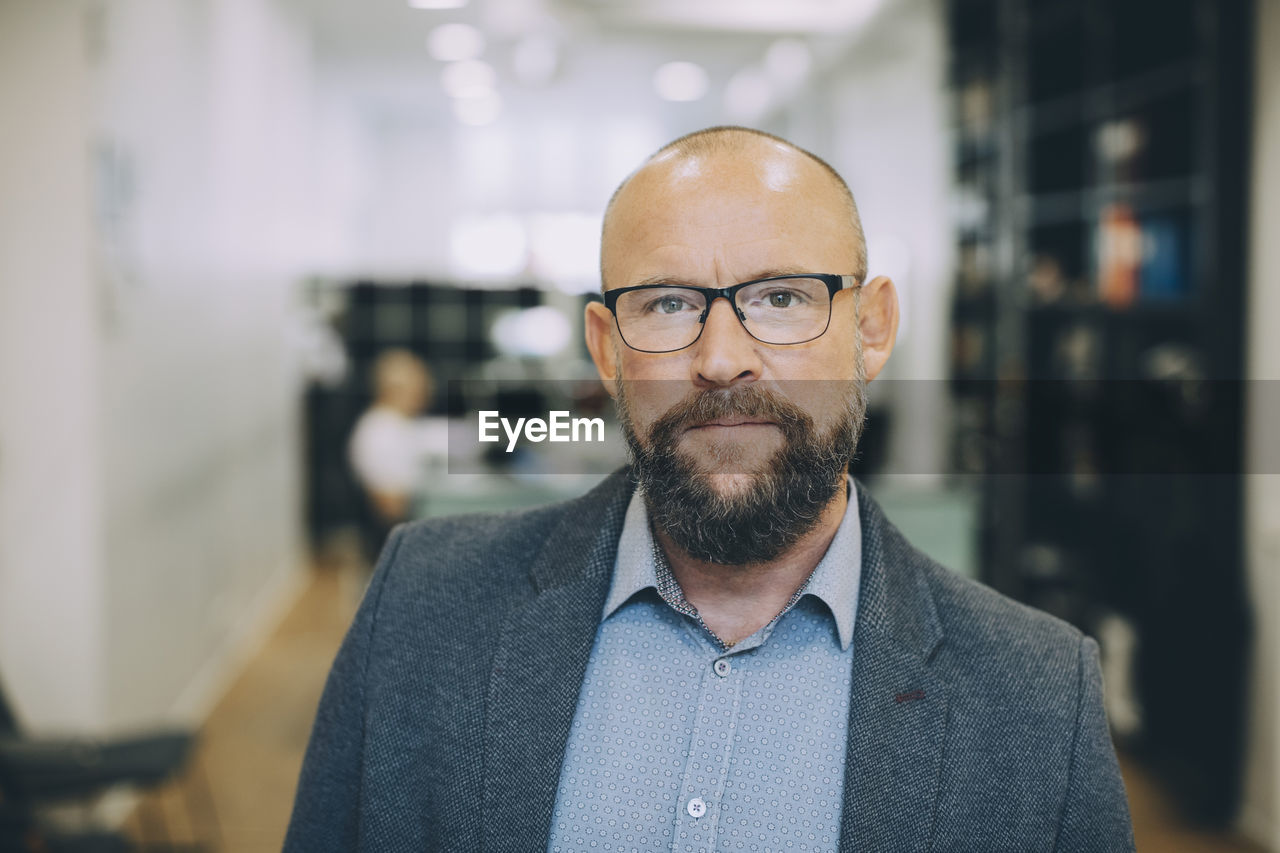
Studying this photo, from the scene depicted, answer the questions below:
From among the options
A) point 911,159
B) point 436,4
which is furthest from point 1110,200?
point 436,4

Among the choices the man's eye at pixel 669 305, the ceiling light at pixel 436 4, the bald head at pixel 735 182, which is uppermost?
the ceiling light at pixel 436 4

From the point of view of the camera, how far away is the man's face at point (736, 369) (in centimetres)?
90

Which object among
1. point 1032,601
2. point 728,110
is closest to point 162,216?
point 1032,601

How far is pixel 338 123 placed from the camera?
30.2ft

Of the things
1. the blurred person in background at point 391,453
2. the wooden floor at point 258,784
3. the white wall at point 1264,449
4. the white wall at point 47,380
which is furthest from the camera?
the blurred person in background at point 391,453

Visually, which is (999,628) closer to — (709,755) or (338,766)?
(709,755)

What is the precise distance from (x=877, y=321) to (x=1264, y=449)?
8.79 feet

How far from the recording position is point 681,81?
7.87 metres

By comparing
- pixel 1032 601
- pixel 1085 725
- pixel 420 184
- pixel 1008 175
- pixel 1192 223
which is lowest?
pixel 1032 601

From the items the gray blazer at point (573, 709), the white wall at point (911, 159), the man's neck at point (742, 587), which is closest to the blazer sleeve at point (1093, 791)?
the gray blazer at point (573, 709)

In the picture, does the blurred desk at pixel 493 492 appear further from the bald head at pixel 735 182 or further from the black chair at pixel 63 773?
the bald head at pixel 735 182

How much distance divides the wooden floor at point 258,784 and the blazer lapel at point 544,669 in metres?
2.18

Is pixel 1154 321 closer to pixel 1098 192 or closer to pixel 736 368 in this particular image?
pixel 1098 192

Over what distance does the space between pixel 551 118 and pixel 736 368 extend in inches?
389
